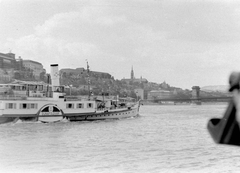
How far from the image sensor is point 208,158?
1285 centimetres

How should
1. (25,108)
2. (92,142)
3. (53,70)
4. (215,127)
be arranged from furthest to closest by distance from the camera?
(53,70) < (25,108) < (92,142) < (215,127)

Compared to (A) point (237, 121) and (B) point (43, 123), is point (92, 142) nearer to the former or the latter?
(B) point (43, 123)

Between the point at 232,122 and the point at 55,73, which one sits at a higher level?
the point at 55,73

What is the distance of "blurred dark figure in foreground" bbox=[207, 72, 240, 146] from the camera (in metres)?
2.14

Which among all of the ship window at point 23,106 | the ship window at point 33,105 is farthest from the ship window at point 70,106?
the ship window at point 23,106

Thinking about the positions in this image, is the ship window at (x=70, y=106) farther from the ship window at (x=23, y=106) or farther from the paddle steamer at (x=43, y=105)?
the ship window at (x=23, y=106)

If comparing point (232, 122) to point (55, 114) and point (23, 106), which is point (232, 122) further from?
point (55, 114)

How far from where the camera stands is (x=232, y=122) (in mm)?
2219

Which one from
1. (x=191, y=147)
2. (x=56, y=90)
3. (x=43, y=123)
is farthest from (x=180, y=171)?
(x=56, y=90)

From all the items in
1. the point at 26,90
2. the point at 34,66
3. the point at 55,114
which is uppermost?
the point at 34,66

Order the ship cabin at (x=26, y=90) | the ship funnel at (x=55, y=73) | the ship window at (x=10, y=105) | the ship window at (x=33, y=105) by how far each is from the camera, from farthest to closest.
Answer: the ship funnel at (x=55, y=73) < the ship cabin at (x=26, y=90) < the ship window at (x=33, y=105) < the ship window at (x=10, y=105)

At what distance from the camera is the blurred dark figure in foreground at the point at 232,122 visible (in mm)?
2141

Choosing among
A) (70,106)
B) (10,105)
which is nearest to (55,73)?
(70,106)

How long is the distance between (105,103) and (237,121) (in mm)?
35915
